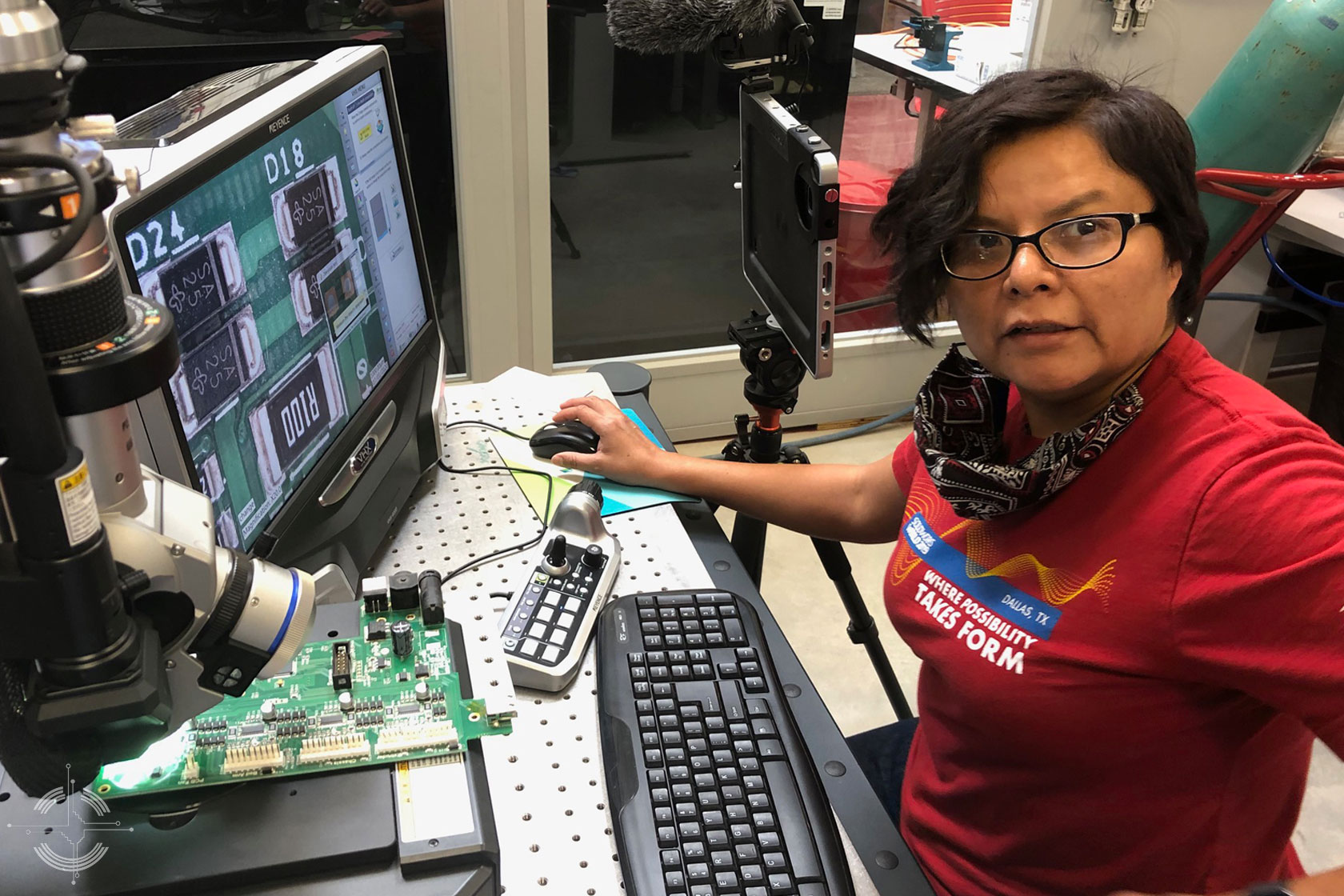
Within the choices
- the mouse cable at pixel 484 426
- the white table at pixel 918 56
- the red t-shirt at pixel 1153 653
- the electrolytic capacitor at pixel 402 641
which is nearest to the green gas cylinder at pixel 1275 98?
the white table at pixel 918 56

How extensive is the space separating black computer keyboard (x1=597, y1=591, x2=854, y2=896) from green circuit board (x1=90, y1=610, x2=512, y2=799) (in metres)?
0.15

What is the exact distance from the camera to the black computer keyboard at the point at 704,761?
2.73 ft

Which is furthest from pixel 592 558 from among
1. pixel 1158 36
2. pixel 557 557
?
pixel 1158 36

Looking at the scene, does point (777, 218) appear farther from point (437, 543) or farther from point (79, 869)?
point (79, 869)

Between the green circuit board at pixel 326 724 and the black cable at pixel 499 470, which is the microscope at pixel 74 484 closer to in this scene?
the green circuit board at pixel 326 724

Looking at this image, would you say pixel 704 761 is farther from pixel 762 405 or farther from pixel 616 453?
pixel 762 405

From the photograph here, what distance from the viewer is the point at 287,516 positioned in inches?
39.9

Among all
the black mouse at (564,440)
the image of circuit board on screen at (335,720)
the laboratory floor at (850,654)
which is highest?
the image of circuit board on screen at (335,720)

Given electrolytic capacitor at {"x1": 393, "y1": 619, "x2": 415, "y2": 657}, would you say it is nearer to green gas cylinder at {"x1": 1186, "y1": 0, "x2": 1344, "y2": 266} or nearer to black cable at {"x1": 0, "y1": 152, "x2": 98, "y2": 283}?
black cable at {"x1": 0, "y1": 152, "x2": 98, "y2": 283}

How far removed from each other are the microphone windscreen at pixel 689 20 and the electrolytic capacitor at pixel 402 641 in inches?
32.7

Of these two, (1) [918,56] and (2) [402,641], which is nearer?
(2) [402,641]

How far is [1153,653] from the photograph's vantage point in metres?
0.90

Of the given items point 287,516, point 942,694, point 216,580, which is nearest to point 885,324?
point 942,694

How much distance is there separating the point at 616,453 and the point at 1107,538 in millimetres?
621
